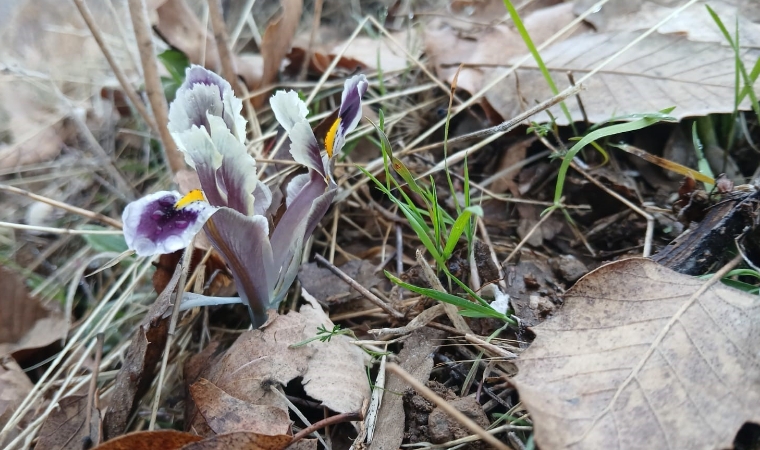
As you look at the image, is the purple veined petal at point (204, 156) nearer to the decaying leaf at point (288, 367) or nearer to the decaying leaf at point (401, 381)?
→ the decaying leaf at point (288, 367)

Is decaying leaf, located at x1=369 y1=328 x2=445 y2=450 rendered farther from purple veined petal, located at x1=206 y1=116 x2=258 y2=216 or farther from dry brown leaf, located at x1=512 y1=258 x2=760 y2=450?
purple veined petal, located at x1=206 y1=116 x2=258 y2=216

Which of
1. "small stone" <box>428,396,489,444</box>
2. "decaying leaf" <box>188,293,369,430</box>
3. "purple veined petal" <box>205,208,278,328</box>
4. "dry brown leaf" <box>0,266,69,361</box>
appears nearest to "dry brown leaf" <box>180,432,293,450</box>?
"decaying leaf" <box>188,293,369,430</box>

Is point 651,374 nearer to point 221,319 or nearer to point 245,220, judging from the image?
point 245,220

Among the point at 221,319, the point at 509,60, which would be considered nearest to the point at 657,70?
the point at 509,60

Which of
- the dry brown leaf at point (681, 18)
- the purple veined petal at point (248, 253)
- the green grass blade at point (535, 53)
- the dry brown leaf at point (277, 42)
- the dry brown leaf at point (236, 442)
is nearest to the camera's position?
the dry brown leaf at point (236, 442)

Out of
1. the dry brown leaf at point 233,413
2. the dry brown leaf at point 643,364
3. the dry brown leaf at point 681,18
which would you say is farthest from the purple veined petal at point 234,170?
the dry brown leaf at point 681,18

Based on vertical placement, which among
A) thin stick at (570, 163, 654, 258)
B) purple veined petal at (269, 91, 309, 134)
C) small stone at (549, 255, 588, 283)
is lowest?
small stone at (549, 255, 588, 283)
